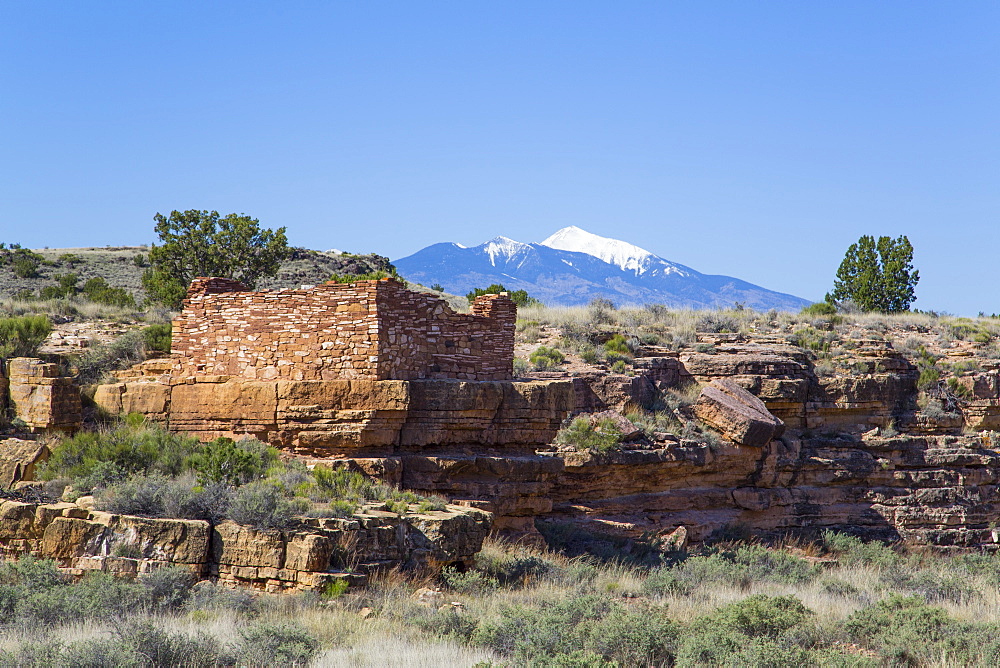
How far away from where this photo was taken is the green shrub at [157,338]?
16.0 meters

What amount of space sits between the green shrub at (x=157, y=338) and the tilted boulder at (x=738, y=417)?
1200cm

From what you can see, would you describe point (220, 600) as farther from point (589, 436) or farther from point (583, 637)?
point (589, 436)

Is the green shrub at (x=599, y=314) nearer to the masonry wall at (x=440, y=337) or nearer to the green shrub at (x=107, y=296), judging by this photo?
the masonry wall at (x=440, y=337)

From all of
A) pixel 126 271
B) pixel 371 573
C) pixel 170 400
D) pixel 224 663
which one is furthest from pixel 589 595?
pixel 126 271

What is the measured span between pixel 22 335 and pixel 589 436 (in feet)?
35.8

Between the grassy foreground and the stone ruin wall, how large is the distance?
392 centimetres

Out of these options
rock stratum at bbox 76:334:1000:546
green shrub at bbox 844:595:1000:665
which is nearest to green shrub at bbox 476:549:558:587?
rock stratum at bbox 76:334:1000:546

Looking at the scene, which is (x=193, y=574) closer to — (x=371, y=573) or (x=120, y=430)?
(x=371, y=573)

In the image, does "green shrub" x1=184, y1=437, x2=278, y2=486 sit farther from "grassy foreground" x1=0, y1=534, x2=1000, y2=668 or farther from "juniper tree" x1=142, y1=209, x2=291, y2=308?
"juniper tree" x1=142, y1=209, x2=291, y2=308

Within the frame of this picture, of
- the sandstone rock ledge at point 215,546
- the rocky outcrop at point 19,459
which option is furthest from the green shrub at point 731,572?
the rocky outcrop at point 19,459

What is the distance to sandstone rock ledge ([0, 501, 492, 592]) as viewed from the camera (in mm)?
9289

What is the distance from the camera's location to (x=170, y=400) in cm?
1358

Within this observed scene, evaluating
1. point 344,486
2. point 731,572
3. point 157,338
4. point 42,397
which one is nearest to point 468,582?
point 344,486

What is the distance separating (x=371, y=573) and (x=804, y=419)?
15.8 meters
